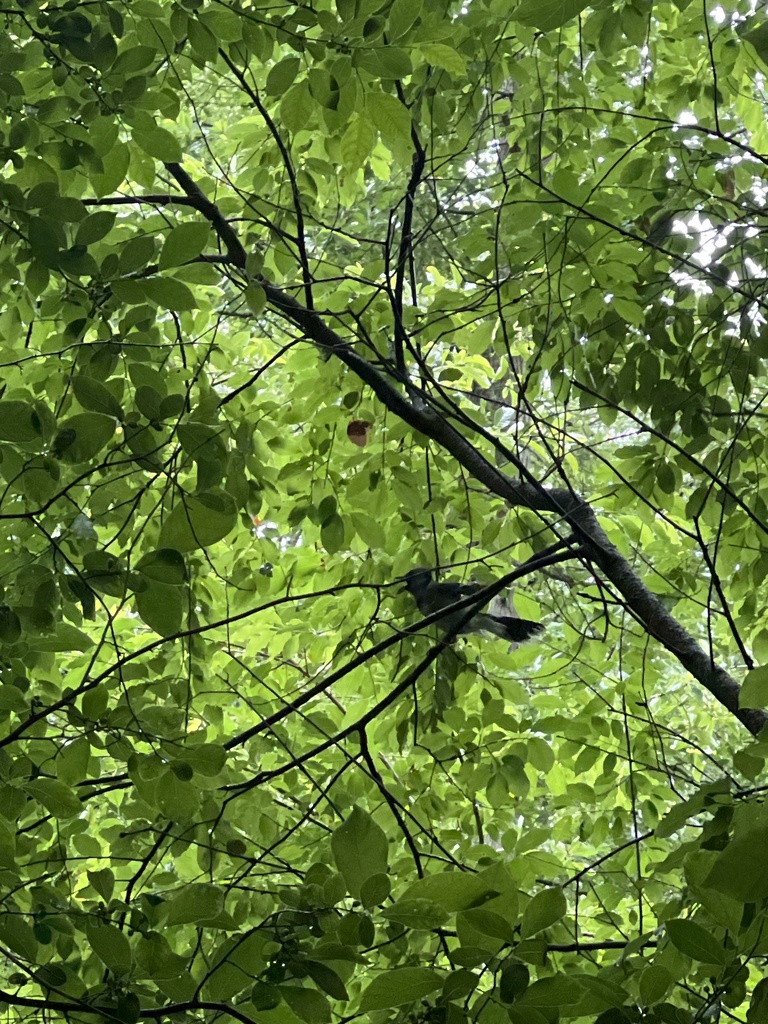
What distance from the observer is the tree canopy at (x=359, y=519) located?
2.74ft

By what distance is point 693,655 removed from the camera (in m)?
1.52

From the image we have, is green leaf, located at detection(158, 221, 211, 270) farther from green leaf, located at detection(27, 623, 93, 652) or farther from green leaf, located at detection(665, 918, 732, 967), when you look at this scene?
green leaf, located at detection(665, 918, 732, 967)

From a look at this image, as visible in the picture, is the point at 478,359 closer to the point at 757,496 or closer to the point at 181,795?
the point at 757,496

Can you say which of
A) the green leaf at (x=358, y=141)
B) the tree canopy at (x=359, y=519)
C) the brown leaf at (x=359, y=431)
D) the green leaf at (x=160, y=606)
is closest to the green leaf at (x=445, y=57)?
the tree canopy at (x=359, y=519)

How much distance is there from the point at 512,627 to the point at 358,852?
869mm

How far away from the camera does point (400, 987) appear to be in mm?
647

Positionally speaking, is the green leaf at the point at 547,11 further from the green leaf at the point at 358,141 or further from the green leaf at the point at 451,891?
the green leaf at the point at 451,891

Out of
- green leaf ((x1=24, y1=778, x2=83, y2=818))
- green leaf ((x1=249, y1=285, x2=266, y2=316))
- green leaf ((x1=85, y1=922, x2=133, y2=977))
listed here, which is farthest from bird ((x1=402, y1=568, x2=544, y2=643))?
green leaf ((x1=85, y1=922, x2=133, y2=977))

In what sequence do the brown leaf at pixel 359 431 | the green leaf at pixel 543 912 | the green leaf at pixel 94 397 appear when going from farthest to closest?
the brown leaf at pixel 359 431 → the green leaf at pixel 94 397 → the green leaf at pixel 543 912

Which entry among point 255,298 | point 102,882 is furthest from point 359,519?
point 102,882

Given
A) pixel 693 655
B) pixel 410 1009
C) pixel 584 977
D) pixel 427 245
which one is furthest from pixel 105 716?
pixel 427 245

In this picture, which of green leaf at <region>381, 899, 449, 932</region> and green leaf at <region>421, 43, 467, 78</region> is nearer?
green leaf at <region>381, 899, 449, 932</region>

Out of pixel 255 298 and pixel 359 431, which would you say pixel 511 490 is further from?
pixel 255 298

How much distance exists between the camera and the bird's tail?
1554 mm
